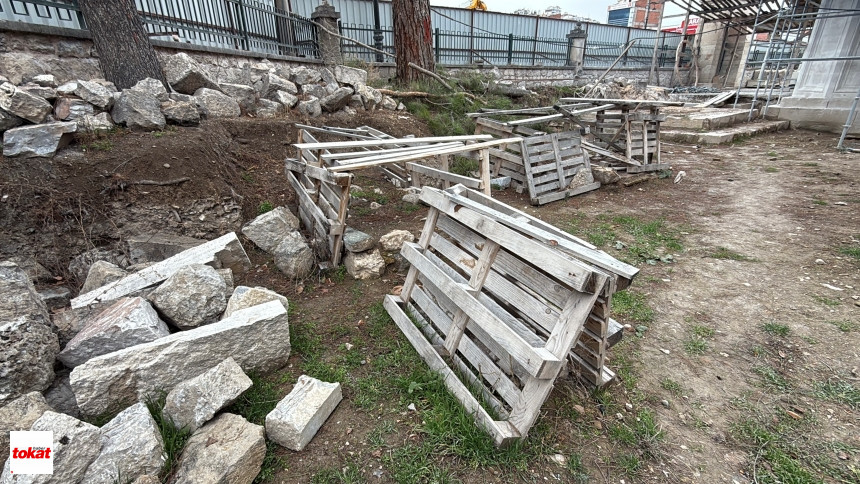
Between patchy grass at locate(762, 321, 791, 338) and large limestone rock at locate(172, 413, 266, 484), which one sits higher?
large limestone rock at locate(172, 413, 266, 484)

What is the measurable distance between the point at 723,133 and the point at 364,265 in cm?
1129

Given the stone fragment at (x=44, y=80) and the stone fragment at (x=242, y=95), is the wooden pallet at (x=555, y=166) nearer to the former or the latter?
the stone fragment at (x=242, y=95)

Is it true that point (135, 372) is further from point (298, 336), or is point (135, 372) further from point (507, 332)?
point (507, 332)

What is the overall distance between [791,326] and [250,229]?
5.42m

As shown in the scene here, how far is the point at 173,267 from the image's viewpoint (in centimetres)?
348

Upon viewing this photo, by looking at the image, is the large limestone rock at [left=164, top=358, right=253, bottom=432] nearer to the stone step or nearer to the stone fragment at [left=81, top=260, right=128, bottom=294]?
the stone fragment at [left=81, top=260, right=128, bottom=294]

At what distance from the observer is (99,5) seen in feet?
16.8

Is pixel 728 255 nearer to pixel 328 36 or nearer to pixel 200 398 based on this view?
pixel 200 398

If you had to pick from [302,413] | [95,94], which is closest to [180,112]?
[95,94]

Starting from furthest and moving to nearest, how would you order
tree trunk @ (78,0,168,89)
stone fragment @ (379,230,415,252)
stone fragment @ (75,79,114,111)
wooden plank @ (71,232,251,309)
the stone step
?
the stone step
tree trunk @ (78,0,168,89)
stone fragment @ (75,79,114,111)
stone fragment @ (379,230,415,252)
wooden plank @ (71,232,251,309)

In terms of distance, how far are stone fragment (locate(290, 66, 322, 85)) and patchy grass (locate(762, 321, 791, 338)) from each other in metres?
8.46

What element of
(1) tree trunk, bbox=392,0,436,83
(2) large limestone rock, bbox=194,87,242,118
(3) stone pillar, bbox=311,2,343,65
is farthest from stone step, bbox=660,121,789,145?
(2) large limestone rock, bbox=194,87,242,118

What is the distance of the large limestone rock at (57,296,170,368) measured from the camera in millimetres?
2564

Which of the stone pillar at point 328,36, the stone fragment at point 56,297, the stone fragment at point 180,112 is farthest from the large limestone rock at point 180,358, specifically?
the stone pillar at point 328,36
